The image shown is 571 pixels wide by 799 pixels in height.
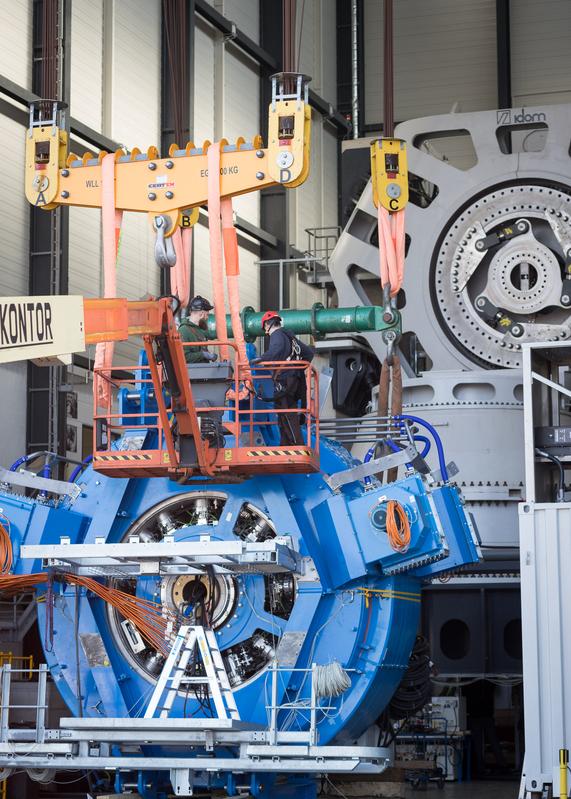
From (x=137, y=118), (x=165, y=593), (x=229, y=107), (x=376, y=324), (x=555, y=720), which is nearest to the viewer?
(x=165, y=593)

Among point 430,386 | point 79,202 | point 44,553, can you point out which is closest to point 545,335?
point 430,386

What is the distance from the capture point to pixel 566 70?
29312mm

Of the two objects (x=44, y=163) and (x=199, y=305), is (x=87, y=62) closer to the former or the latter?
(x=44, y=163)

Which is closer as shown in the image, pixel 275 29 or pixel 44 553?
pixel 44 553

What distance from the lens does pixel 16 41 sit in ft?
63.2

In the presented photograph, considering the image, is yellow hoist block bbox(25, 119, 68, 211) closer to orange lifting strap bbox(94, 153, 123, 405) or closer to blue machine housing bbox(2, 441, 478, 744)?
orange lifting strap bbox(94, 153, 123, 405)

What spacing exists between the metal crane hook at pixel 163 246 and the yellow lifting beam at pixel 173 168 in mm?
67

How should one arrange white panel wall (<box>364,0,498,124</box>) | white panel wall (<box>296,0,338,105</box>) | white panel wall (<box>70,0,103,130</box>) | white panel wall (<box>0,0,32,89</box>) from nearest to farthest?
1. white panel wall (<box>0,0,32,89</box>)
2. white panel wall (<box>70,0,103,130</box>)
3. white panel wall (<box>296,0,338,105</box>)
4. white panel wall (<box>364,0,498,124</box>)

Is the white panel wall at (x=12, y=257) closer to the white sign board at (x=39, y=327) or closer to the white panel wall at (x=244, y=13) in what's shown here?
the white panel wall at (x=244, y=13)

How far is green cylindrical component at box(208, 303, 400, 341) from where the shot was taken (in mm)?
18984

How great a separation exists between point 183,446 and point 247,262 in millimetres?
15452

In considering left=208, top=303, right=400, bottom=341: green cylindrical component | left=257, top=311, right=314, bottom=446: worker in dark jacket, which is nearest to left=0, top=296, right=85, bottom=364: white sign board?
Answer: left=257, top=311, right=314, bottom=446: worker in dark jacket

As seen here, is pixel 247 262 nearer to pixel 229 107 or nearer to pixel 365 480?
pixel 229 107

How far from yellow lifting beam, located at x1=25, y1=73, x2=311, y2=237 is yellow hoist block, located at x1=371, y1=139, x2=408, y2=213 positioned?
191cm
